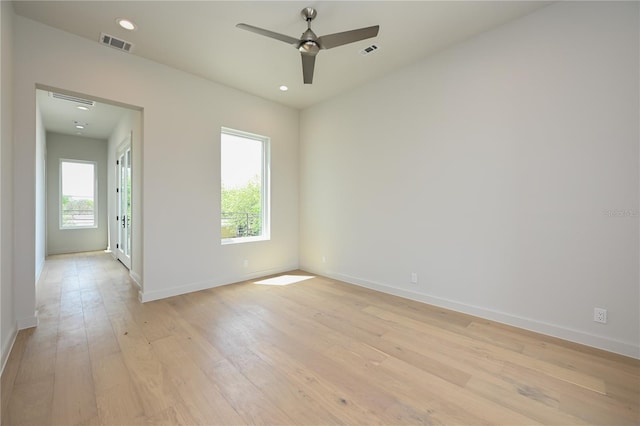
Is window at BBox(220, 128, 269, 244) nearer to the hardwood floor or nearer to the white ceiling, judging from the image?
the white ceiling

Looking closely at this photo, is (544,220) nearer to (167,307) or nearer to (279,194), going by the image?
(279,194)

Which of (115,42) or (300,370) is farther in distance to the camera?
(115,42)

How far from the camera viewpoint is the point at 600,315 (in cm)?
237

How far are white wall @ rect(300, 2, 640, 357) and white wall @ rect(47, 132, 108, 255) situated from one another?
750 cm

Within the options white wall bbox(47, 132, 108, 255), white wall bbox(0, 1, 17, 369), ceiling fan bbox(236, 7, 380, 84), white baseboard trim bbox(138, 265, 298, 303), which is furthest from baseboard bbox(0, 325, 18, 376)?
white wall bbox(47, 132, 108, 255)

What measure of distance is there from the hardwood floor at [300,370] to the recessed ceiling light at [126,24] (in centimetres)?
314

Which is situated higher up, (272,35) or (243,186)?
(272,35)

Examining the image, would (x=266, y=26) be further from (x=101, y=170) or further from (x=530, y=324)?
(x=101, y=170)

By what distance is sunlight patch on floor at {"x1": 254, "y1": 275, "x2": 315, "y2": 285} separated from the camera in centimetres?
442

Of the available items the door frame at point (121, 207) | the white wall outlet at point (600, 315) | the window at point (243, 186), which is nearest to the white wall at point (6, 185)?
the window at point (243, 186)

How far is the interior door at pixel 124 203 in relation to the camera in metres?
5.29

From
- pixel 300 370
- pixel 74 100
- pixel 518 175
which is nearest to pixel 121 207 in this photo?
pixel 74 100

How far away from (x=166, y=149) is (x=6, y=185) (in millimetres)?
1593

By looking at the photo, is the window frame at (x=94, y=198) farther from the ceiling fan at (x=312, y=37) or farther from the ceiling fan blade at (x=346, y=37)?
the ceiling fan blade at (x=346, y=37)
